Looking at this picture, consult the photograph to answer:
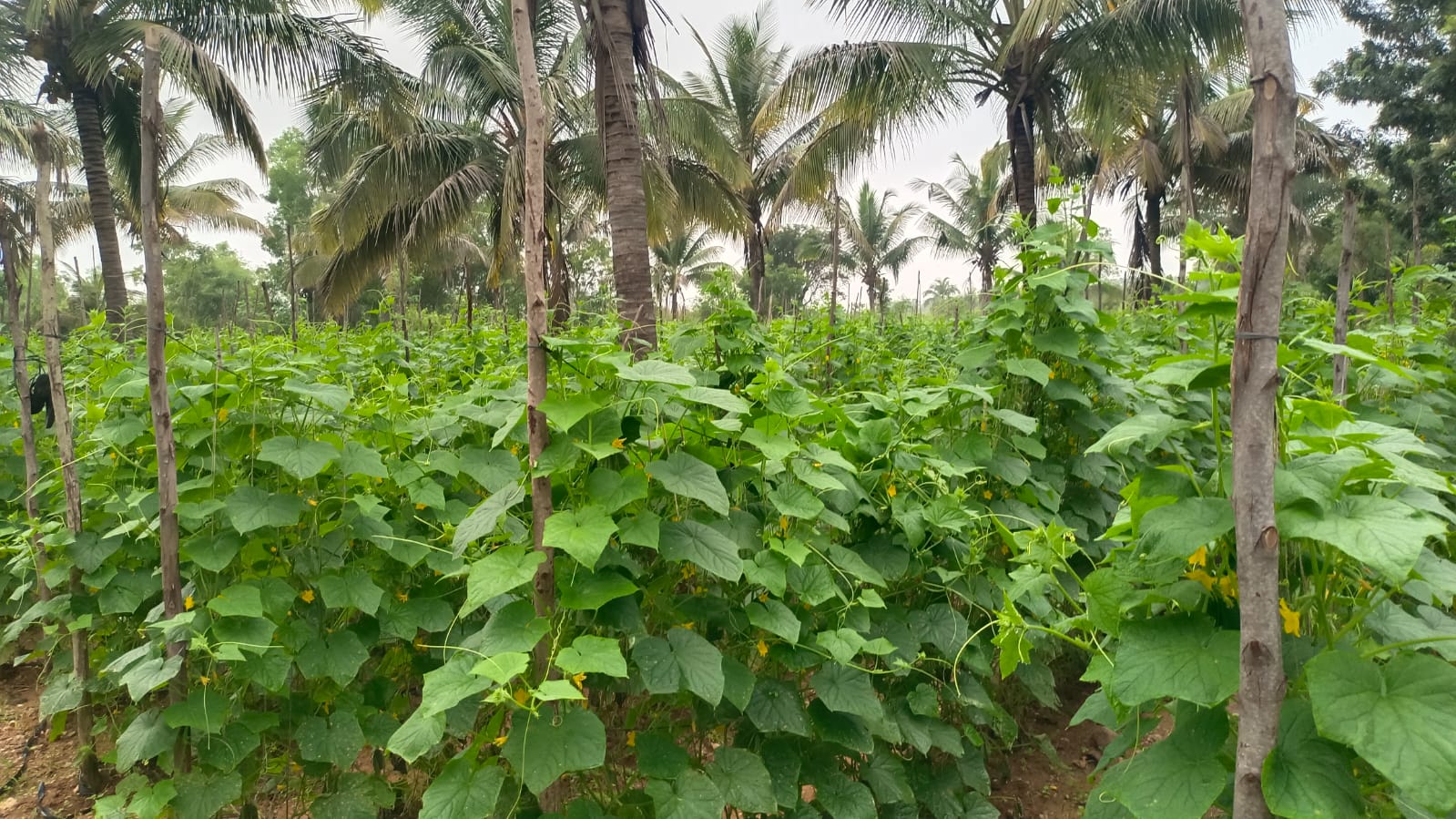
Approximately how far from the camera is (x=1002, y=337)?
8.61 ft

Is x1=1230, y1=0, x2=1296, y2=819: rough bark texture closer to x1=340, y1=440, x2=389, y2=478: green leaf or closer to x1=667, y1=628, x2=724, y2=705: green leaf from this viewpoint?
x1=667, y1=628, x2=724, y2=705: green leaf

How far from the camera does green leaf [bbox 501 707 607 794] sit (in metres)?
1.31

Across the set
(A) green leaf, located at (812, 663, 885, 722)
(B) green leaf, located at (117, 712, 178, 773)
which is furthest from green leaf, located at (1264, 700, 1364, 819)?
(B) green leaf, located at (117, 712, 178, 773)

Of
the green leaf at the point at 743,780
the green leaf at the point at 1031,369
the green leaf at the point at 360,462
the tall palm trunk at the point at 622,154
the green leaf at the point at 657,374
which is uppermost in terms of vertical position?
the tall palm trunk at the point at 622,154

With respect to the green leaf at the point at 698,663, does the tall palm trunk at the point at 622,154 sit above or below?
above

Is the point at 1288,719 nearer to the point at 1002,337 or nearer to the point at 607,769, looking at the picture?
the point at 607,769

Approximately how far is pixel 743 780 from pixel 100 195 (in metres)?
10.9

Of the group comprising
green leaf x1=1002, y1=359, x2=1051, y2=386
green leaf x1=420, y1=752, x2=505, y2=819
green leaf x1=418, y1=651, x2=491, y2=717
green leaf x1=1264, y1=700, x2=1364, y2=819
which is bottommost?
green leaf x1=420, y1=752, x2=505, y2=819

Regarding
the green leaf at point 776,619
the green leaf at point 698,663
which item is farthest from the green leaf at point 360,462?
the green leaf at point 776,619

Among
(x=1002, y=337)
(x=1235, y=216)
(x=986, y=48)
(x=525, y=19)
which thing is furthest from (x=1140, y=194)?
(x=525, y=19)

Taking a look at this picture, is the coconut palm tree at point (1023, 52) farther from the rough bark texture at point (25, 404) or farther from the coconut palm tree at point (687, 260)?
the coconut palm tree at point (687, 260)

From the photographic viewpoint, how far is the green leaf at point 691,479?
146cm

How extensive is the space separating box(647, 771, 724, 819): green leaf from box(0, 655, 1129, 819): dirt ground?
1.24 meters

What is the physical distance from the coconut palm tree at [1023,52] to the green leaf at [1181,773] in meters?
7.61
